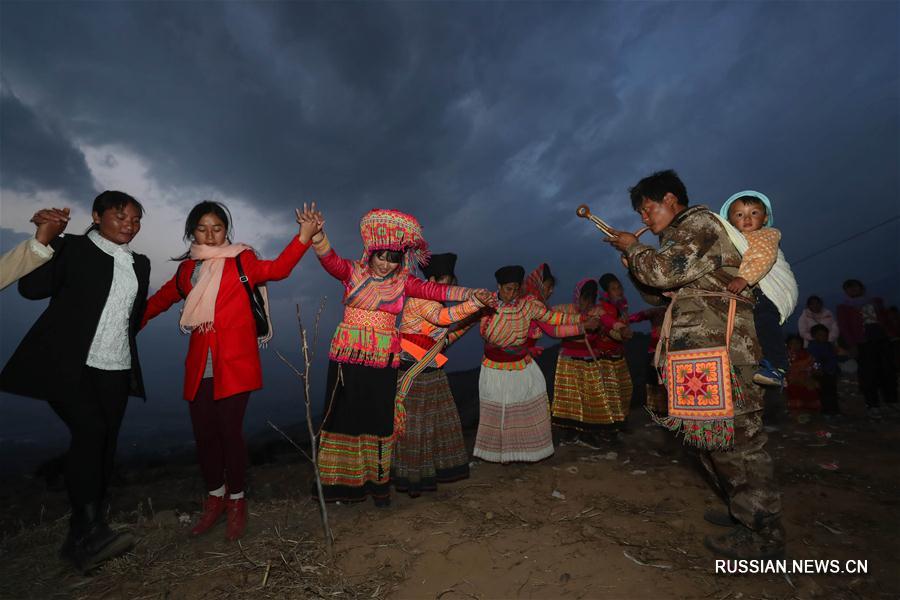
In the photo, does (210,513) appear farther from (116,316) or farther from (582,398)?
(582,398)

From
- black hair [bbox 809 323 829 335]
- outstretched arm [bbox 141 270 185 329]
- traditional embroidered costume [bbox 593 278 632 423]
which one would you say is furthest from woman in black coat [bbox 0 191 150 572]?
black hair [bbox 809 323 829 335]

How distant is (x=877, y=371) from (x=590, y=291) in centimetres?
550

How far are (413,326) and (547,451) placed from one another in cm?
231

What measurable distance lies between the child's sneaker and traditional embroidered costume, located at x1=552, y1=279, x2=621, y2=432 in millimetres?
3383

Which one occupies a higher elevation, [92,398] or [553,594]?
[92,398]

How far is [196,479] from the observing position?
24.1 feet

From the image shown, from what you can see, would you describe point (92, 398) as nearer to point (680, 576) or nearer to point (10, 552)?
point (10, 552)

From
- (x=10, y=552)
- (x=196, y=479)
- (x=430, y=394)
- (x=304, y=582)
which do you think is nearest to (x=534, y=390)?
(x=430, y=394)

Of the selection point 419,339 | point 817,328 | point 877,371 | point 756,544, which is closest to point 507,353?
point 419,339

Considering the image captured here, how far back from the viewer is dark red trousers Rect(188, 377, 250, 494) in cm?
312

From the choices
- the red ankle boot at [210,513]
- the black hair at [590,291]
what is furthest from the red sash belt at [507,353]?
the red ankle boot at [210,513]

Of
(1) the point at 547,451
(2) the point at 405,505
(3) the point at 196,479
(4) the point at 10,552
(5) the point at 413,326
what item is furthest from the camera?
(3) the point at 196,479

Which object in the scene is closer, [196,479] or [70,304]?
[70,304]

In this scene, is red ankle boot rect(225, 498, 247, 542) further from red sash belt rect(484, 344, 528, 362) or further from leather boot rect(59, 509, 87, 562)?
red sash belt rect(484, 344, 528, 362)
